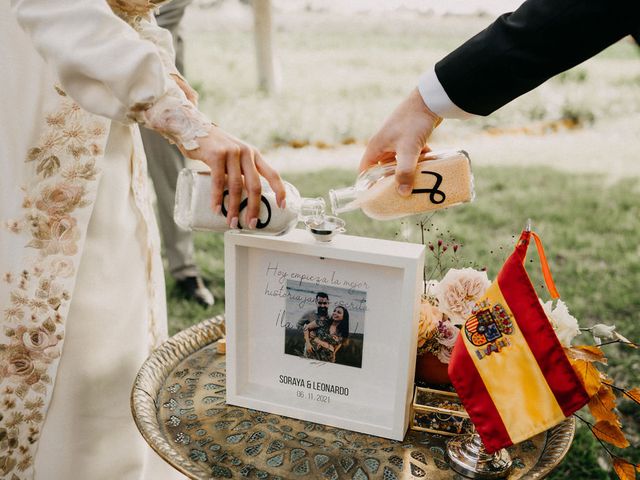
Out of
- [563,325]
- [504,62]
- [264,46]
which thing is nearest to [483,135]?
[264,46]

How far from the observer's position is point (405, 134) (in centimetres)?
113

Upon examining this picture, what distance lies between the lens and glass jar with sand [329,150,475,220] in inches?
41.1

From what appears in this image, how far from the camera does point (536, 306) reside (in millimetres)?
930

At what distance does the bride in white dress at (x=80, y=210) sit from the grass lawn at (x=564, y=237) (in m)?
1.47

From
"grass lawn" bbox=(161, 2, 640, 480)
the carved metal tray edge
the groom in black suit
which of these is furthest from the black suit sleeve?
the carved metal tray edge

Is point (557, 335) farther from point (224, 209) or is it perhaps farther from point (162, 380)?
point (162, 380)

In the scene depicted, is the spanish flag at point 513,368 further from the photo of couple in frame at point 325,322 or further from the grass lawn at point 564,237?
the grass lawn at point 564,237

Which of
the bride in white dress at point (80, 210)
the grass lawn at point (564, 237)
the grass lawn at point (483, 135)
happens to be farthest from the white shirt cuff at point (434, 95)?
the grass lawn at point (564, 237)

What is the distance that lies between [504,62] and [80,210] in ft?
2.66

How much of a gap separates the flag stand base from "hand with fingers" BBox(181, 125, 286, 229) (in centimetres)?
48

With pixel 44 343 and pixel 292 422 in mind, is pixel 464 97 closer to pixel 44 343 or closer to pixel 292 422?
pixel 292 422

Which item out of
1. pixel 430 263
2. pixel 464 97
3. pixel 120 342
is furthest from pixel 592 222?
pixel 120 342

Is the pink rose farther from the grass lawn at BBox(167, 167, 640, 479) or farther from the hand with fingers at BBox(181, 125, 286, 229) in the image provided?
the grass lawn at BBox(167, 167, 640, 479)

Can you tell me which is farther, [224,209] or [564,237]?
[564,237]
